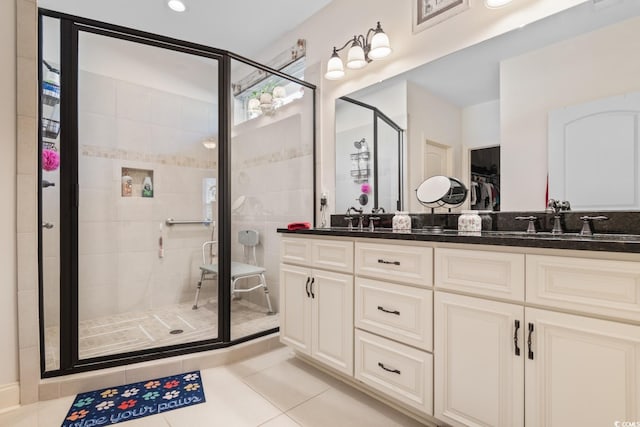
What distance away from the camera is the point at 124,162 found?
265cm

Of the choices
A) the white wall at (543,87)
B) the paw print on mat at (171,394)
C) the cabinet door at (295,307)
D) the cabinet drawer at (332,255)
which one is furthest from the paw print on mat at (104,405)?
the white wall at (543,87)

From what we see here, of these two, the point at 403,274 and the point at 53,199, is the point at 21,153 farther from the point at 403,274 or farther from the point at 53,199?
the point at 403,274

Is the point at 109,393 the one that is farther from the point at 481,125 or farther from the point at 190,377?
the point at 481,125

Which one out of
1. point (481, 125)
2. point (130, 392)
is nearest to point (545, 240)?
point (481, 125)

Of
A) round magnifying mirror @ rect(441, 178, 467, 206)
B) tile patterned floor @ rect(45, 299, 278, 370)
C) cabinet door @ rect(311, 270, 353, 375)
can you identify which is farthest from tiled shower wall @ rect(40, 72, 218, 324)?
round magnifying mirror @ rect(441, 178, 467, 206)

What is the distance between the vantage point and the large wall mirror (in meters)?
1.31

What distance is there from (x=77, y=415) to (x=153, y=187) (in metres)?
1.80

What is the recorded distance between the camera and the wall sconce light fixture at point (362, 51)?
2.03 meters

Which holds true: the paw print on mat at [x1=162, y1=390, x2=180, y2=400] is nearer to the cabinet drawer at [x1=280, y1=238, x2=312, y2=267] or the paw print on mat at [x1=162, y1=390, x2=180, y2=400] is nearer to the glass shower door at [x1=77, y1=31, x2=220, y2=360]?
the glass shower door at [x1=77, y1=31, x2=220, y2=360]

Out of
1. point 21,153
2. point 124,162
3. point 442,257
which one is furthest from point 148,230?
point 442,257

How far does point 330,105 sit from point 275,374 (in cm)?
206

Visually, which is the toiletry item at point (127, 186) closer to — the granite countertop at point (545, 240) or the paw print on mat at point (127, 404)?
the paw print on mat at point (127, 404)

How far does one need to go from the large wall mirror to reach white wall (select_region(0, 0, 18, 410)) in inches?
87.2

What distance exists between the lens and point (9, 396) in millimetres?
1543
